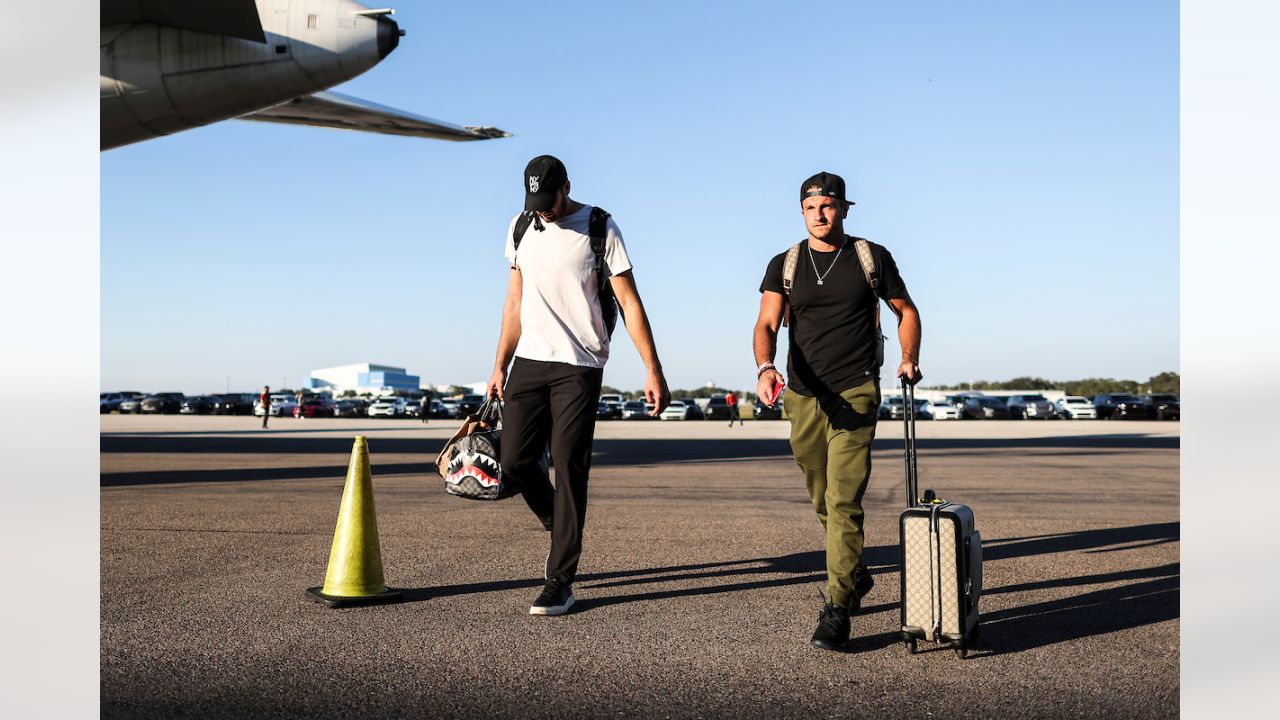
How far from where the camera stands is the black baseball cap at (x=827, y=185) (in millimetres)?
4461

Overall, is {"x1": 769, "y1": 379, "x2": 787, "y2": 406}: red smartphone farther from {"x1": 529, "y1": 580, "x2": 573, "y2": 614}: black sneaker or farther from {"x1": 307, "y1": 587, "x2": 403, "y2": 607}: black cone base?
{"x1": 307, "y1": 587, "x2": 403, "y2": 607}: black cone base

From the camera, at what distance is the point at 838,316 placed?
453cm

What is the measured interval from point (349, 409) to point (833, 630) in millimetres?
65241

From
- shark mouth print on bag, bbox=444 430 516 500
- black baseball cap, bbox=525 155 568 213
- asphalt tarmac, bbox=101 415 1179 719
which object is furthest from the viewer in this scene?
shark mouth print on bag, bbox=444 430 516 500

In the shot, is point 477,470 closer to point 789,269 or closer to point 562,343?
Answer: point 562,343

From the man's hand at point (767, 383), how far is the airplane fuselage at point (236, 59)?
9.45 meters

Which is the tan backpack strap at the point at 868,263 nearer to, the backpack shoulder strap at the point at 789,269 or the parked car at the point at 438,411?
the backpack shoulder strap at the point at 789,269

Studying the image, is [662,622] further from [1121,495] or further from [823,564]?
[1121,495]

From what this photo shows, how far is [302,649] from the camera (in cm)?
397

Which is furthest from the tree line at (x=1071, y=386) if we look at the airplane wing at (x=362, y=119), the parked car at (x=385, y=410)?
the airplane wing at (x=362, y=119)

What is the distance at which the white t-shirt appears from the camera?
496 centimetres

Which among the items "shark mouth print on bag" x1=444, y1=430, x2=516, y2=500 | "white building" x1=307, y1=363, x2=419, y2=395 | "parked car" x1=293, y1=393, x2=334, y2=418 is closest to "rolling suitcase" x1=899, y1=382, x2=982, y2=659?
"shark mouth print on bag" x1=444, y1=430, x2=516, y2=500

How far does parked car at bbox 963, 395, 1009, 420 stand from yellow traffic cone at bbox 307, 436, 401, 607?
58243 mm

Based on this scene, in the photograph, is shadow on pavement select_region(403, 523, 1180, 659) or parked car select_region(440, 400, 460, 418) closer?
shadow on pavement select_region(403, 523, 1180, 659)
